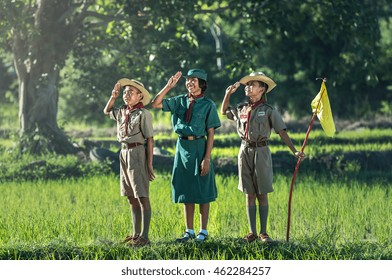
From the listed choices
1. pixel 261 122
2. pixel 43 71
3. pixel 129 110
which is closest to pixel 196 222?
pixel 261 122

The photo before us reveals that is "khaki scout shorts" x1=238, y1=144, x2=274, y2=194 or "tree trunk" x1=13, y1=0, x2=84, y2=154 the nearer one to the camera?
"khaki scout shorts" x1=238, y1=144, x2=274, y2=194

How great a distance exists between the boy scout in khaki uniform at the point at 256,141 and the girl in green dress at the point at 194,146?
21 centimetres

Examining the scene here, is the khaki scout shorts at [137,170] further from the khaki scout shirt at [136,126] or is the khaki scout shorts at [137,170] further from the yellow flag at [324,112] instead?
the yellow flag at [324,112]

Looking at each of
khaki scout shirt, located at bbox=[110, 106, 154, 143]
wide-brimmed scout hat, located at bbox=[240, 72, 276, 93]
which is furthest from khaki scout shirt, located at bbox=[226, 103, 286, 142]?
khaki scout shirt, located at bbox=[110, 106, 154, 143]

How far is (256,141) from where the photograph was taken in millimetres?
8258

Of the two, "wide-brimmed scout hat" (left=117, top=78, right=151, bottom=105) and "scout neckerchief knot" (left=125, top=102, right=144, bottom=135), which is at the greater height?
"wide-brimmed scout hat" (left=117, top=78, right=151, bottom=105)

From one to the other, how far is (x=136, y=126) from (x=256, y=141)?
108 cm

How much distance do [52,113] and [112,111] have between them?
12.2 metres

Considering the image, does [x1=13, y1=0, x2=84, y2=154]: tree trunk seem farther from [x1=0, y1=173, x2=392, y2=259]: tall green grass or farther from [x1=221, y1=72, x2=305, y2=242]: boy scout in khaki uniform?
[x1=221, y1=72, x2=305, y2=242]: boy scout in khaki uniform

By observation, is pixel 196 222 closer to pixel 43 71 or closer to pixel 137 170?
pixel 137 170

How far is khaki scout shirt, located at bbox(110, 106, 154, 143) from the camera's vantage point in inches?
317

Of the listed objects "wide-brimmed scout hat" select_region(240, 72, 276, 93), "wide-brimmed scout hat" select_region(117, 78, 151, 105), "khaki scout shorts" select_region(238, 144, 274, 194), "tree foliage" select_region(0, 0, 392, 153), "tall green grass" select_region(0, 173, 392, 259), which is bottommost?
"tall green grass" select_region(0, 173, 392, 259)

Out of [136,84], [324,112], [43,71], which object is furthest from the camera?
[43,71]

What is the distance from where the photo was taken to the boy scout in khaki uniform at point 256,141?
822cm
